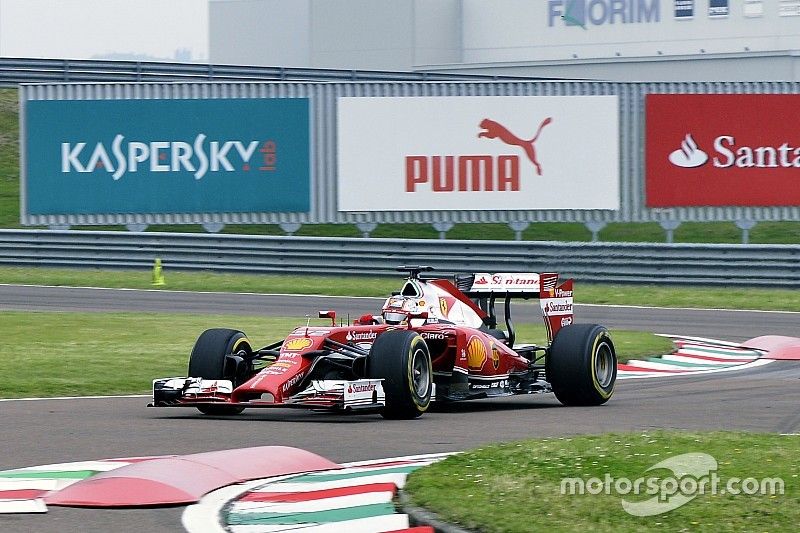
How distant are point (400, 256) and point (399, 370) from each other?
1686 cm

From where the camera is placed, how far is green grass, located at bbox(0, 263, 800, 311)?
26.8 m

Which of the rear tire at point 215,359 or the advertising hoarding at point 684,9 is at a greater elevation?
the advertising hoarding at point 684,9

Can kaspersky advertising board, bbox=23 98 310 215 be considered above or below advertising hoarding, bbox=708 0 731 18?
below

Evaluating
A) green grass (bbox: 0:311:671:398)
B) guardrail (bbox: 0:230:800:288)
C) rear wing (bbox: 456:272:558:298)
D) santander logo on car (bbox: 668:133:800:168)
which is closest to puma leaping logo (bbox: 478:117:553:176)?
santander logo on car (bbox: 668:133:800:168)

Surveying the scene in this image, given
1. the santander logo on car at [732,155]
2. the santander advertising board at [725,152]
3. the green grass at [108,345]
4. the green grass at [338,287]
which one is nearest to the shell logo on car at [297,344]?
the green grass at [108,345]

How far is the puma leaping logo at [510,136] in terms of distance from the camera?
33094 millimetres

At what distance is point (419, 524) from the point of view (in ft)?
24.4

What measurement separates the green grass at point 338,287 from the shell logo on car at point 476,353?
13.2 m

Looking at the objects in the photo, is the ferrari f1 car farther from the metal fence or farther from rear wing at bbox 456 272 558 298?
the metal fence

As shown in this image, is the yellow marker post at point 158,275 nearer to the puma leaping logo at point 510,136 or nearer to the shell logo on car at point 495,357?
the puma leaping logo at point 510,136

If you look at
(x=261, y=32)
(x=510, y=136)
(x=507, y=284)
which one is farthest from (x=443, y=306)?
(x=261, y=32)

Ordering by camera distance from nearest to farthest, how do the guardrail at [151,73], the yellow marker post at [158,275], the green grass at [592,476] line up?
the green grass at [592,476]
the yellow marker post at [158,275]
the guardrail at [151,73]

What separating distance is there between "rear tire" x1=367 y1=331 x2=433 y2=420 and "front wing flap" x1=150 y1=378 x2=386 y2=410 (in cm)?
10

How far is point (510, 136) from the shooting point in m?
33.2
